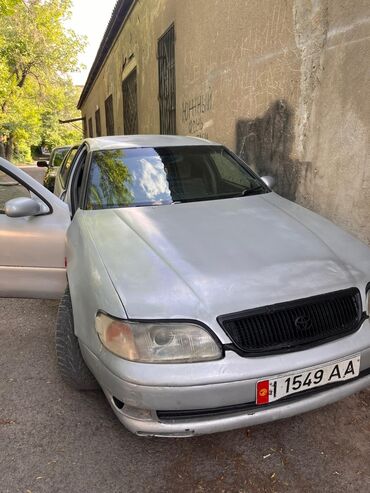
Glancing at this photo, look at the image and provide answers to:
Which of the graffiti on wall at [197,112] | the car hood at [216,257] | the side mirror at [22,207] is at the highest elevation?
the graffiti on wall at [197,112]

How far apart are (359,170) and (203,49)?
4.22 m

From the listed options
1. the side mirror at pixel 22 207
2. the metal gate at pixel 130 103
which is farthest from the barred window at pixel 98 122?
the side mirror at pixel 22 207

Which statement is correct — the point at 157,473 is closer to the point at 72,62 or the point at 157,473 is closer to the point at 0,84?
the point at 0,84

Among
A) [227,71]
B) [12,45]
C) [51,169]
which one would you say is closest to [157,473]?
[227,71]

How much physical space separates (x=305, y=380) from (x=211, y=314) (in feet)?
1.72

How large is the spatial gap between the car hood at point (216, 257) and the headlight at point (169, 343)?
0.17 feet

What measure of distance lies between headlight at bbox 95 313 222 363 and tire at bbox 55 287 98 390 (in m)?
0.74

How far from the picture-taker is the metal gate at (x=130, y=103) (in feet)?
40.2

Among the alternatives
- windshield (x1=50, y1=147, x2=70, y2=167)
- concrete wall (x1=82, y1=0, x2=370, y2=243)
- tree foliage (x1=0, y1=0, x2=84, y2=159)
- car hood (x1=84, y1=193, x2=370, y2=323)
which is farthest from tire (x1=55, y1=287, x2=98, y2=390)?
tree foliage (x1=0, y1=0, x2=84, y2=159)

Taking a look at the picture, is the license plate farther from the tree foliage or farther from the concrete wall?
the tree foliage

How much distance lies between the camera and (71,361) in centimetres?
241

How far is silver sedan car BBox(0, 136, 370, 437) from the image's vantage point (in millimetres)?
1753

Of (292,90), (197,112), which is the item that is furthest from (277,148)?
(197,112)

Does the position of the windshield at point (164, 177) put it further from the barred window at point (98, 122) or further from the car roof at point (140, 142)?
the barred window at point (98, 122)
